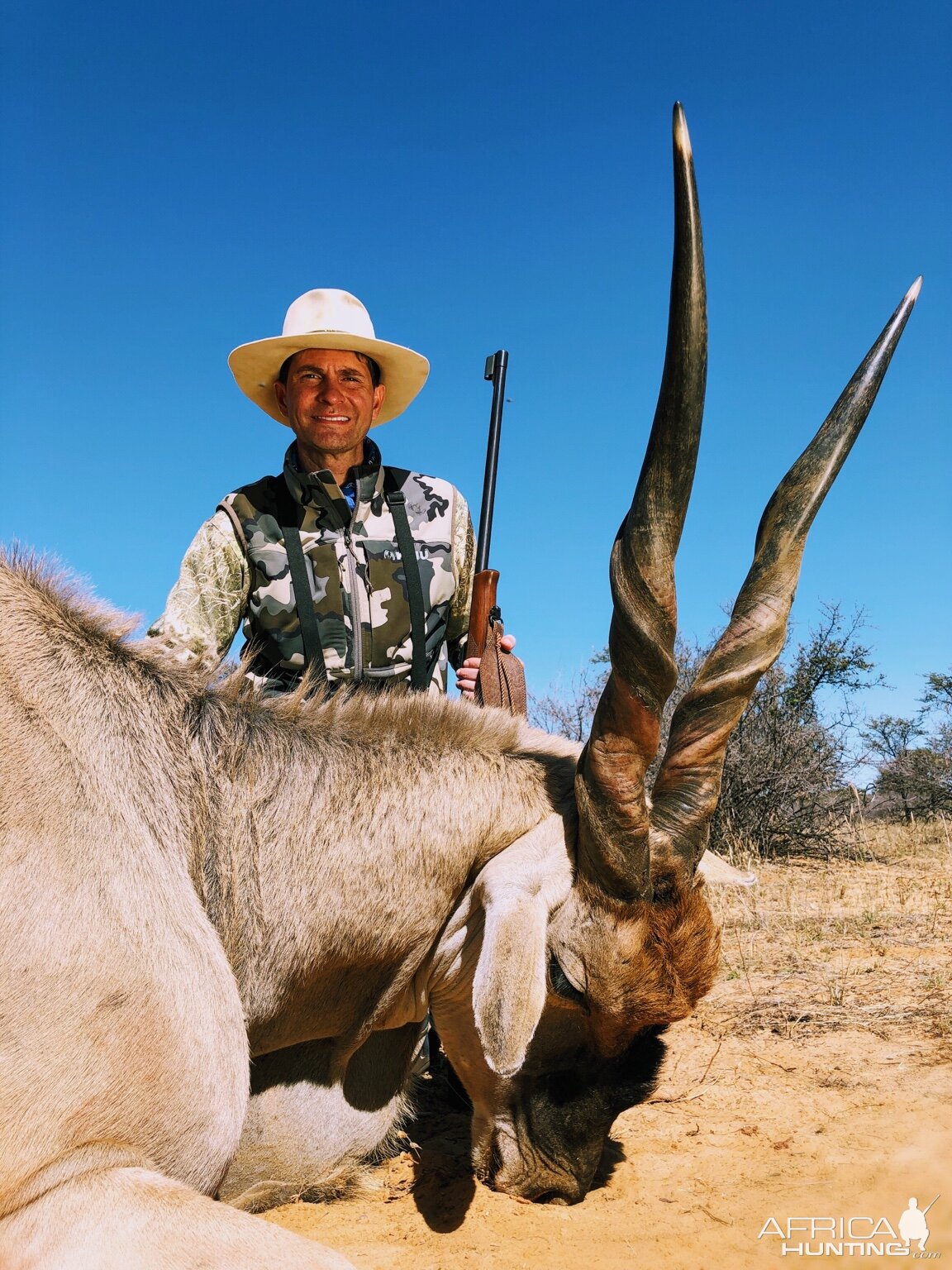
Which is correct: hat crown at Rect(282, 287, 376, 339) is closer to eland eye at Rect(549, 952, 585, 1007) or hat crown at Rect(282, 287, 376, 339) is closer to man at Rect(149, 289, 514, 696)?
man at Rect(149, 289, 514, 696)

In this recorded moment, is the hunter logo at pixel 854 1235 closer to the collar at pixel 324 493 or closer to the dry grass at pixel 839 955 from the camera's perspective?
the dry grass at pixel 839 955

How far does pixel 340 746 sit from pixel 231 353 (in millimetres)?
2656

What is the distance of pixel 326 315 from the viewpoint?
5129 millimetres

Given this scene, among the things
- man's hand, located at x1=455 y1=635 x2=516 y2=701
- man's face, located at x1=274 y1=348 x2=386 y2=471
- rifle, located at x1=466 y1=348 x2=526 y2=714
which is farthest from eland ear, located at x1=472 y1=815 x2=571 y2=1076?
man's face, located at x1=274 y1=348 x2=386 y2=471

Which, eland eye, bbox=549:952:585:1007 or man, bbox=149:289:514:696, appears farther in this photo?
man, bbox=149:289:514:696

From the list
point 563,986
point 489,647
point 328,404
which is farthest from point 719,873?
point 328,404

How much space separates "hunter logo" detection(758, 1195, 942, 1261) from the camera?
284 centimetres

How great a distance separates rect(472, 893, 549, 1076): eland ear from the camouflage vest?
2119 millimetres

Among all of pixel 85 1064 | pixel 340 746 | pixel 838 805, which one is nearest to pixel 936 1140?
pixel 340 746

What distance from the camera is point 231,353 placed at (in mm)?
5172

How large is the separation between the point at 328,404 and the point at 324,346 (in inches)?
10.9

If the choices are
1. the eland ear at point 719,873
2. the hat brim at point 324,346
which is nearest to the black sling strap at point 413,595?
the hat brim at point 324,346

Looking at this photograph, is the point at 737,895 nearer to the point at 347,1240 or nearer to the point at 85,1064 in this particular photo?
the point at 347,1240

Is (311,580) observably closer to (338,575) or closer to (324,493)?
(338,575)
